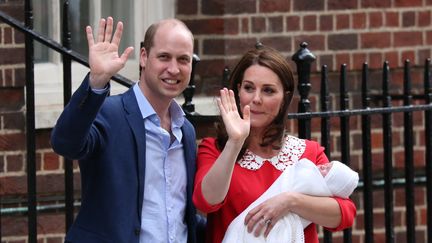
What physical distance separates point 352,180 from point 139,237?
749 mm

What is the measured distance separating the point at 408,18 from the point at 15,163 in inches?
97.3

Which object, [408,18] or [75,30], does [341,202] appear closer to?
[75,30]

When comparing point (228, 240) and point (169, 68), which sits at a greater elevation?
point (169, 68)

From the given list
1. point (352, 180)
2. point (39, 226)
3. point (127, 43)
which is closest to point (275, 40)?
point (127, 43)

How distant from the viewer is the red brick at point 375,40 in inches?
272

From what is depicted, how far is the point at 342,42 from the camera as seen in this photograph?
685 cm

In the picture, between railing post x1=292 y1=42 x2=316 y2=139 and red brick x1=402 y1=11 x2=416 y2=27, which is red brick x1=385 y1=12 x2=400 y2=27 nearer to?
red brick x1=402 y1=11 x2=416 y2=27

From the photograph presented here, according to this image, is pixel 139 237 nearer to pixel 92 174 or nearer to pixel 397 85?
pixel 92 174

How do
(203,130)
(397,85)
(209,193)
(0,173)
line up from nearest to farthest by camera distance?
(209,193), (0,173), (203,130), (397,85)

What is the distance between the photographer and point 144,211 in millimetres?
3910

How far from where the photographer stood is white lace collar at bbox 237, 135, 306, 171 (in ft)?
13.4

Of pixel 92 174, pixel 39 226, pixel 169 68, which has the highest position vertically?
pixel 169 68

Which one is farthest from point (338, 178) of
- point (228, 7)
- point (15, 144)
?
point (228, 7)

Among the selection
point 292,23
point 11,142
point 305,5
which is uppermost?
point 305,5
